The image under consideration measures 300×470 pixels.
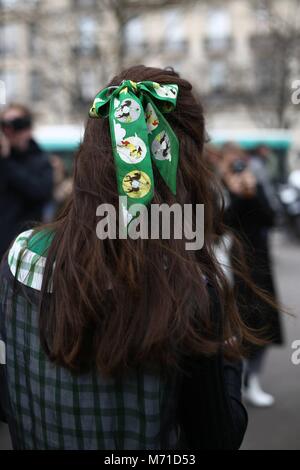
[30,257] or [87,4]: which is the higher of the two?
[87,4]

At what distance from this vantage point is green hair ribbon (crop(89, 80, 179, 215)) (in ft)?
4.00

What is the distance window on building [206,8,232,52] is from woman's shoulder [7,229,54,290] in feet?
115

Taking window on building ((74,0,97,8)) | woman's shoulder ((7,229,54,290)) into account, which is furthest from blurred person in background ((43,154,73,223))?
window on building ((74,0,97,8))

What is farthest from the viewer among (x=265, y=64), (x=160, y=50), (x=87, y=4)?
(x=265, y=64)

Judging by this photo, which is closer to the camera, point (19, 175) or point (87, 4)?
point (19, 175)

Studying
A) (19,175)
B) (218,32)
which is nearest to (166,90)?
(19,175)

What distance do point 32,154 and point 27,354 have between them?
2.96 m

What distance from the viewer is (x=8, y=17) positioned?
12.0 m

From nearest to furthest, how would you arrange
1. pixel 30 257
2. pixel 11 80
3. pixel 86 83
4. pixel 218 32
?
pixel 30 257 → pixel 86 83 → pixel 218 32 → pixel 11 80

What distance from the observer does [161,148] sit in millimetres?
1254

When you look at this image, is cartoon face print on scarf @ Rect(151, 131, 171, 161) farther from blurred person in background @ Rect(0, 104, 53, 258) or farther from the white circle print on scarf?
blurred person in background @ Rect(0, 104, 53, 258)

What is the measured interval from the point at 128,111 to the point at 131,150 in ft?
0.28

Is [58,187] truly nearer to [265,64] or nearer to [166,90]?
[166,90]

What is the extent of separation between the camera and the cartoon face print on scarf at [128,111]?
123 centimetres
